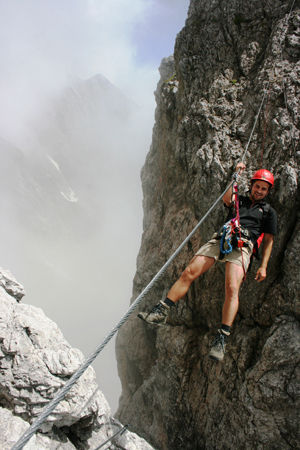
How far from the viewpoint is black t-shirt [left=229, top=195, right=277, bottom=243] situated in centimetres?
478

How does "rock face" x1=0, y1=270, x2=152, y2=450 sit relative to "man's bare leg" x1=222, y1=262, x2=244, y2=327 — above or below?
below

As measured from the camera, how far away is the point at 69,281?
8356 cm

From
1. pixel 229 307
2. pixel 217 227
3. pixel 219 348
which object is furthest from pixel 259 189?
pixel 219 348

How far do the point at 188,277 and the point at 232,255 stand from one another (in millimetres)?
845

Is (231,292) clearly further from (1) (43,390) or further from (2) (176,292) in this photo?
(1) (43,390)

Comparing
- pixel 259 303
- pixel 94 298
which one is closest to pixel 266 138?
pixel 259 303

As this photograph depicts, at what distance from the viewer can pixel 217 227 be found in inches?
261

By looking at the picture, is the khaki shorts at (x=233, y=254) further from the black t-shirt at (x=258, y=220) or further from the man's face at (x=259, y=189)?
the man's face at (x=259, y=189)

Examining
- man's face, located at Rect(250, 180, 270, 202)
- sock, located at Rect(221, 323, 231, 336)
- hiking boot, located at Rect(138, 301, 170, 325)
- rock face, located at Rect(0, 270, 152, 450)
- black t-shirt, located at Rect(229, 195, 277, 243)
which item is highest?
man's face, located at Rect(250, 180, 270, 202)

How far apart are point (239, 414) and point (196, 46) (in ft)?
33.4

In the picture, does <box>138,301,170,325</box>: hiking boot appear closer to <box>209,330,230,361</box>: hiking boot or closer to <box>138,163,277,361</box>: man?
<box>138,163,277,361</box>: man

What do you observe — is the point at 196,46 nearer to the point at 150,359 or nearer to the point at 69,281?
the point at 150,359

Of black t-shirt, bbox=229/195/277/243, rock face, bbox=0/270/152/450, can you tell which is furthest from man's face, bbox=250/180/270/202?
rock face, bbox=0/270/152/450

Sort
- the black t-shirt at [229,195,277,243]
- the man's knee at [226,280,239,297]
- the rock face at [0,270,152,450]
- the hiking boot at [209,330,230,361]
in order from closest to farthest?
the hiking boot at [209,330,230,361], the man's knee at [226,280,239,297], the black t-shirt at [229,195,277,243], the rock face at [0,270,152,450]
